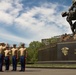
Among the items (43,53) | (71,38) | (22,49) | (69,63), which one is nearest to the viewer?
(22,49)

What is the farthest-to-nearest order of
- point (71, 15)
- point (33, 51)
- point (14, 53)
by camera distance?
1. point (33, 51)
2. point (71, 15)
3. point (14, 53)

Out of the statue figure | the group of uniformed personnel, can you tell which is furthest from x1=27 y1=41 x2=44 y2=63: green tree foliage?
the group of uniformed personnel

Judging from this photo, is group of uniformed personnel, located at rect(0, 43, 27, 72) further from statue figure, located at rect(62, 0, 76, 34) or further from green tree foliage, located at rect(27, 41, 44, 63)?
green tree foliage, located at rect(27, 41, 44, 63)

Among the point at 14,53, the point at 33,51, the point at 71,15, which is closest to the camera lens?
the point at 14,53

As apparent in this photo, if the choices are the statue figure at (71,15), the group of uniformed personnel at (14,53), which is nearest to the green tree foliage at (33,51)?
the statue figure at (71,15)

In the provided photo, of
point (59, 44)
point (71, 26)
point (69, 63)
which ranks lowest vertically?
point (69, 63)

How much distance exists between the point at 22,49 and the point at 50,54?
35.8 ft

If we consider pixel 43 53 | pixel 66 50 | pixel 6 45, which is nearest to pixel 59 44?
pixel 66 50

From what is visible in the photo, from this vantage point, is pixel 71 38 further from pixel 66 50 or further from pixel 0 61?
pixel 0 61

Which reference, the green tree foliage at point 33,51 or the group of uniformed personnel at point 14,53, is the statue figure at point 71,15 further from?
the green tree foliage at point 33,51

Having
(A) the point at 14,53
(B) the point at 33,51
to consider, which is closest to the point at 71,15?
(A) the point at 14,53

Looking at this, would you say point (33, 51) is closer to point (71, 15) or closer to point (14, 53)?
point (71, 15)

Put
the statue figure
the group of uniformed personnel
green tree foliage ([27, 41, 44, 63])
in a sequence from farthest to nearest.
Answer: green tree foliage ([27, 41, 44, 63]) < the statue figure < the group of uniformed personnel

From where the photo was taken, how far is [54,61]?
2392 centimetres
